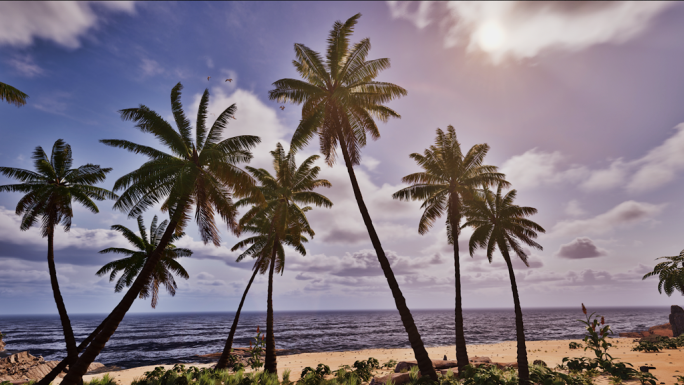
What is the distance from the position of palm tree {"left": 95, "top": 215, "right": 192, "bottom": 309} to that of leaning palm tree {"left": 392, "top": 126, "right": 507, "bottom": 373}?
1844 cm

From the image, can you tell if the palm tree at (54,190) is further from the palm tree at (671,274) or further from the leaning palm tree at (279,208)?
the palm tree at (671,274)

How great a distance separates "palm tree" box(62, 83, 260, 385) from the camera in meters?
14.1

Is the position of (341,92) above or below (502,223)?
above

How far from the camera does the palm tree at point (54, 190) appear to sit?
1758cm

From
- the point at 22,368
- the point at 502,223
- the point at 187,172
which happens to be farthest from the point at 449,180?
the point at 22,368

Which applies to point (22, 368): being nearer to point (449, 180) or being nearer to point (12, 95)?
point (12, 95)

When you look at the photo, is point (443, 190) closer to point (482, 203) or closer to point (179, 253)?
point (482, 203)

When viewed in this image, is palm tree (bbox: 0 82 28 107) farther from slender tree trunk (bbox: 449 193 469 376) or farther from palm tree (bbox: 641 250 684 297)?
palm tree (bbox: 641 250 684 297)

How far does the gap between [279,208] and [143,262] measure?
13.3 metres

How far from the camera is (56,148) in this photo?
18.5 metres

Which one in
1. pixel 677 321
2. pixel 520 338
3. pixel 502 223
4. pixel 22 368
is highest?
pixel 502 223

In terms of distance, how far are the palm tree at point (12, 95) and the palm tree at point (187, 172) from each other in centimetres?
385

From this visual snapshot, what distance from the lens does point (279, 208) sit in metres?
20.0

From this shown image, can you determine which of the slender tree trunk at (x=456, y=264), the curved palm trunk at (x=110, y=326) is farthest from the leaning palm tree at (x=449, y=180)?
the curved palm trunk at (x=110, y=326)
